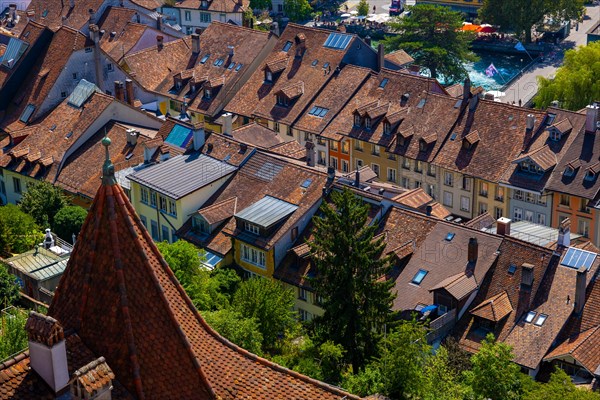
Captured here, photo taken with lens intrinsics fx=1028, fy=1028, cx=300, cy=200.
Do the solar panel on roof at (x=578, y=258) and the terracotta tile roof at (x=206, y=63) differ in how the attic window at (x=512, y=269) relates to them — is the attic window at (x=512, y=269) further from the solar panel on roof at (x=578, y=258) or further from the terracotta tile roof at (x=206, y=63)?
the terracotta tile roof at (x=206, y=63)

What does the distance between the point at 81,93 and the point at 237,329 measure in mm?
41668

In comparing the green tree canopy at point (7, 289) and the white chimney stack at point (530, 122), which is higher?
the white chimney stack at point (530, 122)

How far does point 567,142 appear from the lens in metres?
78.6

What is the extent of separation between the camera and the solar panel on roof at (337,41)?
94.1 m

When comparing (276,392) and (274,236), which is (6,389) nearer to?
(276,392)

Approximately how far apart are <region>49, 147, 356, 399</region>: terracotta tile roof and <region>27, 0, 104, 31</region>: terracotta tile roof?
9627 centimetres

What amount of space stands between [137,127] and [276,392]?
63.1 metres

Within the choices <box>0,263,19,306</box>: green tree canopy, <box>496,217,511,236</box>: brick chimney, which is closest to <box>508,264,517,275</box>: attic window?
<box>496,217,511,236</box>: brick chimney

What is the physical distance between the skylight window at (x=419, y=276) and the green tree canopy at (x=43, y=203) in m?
27.0

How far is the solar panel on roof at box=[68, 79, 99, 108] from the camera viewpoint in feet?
278

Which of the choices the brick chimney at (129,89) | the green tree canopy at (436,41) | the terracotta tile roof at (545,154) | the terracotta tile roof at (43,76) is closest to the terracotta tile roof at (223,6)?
the green tree canopy at (436,41)

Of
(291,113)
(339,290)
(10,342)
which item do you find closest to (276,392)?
(10,342)

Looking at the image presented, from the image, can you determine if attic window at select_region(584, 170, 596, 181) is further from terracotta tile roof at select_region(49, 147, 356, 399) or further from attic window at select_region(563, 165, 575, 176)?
terracotta tile roof at select_region(49, 147, 356, 399)

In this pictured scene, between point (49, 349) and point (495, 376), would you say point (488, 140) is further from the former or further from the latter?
point (49, 349)
